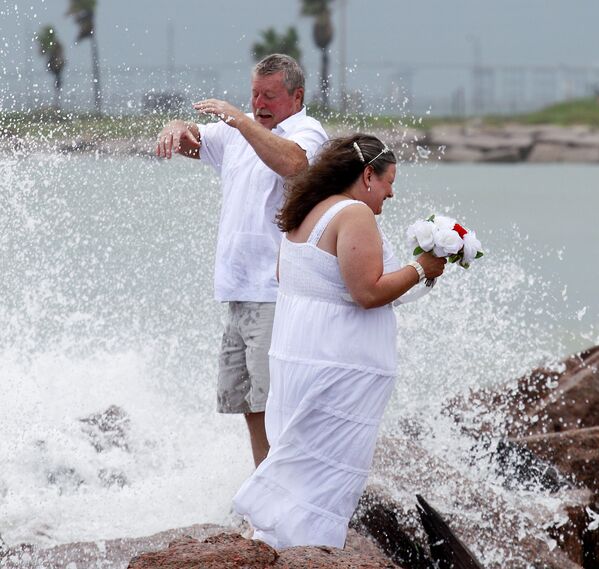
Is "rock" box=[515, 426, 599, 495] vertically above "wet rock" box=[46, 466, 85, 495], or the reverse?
"rock" box=[515, 426, 599, 495]

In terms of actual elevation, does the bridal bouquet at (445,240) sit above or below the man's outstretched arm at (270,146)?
below

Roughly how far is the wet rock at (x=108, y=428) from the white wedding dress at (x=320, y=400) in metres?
3.02

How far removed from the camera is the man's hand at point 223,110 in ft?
17.9

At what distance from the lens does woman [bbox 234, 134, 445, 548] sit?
4.71m

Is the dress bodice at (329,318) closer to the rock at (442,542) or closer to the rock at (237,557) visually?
the rock at (442,542)

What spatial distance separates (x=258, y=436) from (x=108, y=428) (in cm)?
239

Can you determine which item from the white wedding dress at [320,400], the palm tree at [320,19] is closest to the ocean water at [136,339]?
the white wedding dress at [320,400]

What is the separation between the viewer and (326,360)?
4.71 meters

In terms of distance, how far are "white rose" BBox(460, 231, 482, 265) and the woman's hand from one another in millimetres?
102

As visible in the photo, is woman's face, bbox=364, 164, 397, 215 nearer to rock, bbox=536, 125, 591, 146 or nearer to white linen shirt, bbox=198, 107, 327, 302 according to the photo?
white linen shirt, bbox=198, 107, 327, 302

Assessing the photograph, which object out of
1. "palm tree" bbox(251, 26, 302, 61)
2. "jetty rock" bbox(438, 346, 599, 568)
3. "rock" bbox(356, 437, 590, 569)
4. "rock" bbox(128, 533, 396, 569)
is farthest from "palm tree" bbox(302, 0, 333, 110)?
"rock" bbox(128, 533, 396, 569)

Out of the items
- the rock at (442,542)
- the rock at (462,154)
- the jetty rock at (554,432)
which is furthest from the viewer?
the rock at (462,154)

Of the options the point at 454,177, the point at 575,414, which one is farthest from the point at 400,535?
the point at 454,177

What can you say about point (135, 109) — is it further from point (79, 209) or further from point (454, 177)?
point (454, 177)
